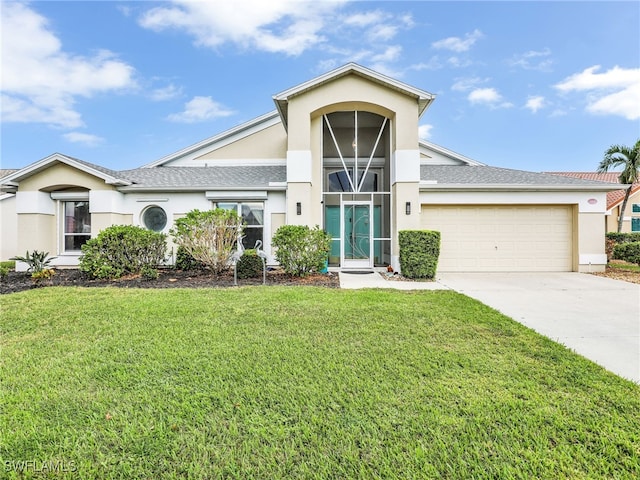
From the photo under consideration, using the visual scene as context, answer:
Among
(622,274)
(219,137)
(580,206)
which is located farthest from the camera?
(219,137)

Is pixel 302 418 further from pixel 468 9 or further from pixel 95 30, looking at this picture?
pixel 95 30

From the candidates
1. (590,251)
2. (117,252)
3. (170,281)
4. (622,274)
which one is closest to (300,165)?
(170,281)

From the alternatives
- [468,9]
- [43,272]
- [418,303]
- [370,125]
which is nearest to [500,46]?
[468,9]

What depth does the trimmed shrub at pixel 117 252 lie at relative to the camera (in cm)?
910

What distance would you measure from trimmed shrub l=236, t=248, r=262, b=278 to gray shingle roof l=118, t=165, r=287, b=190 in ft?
10.3

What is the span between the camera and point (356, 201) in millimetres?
12344

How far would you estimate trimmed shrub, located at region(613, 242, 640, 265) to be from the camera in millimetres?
11883

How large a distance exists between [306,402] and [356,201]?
33.2 ft

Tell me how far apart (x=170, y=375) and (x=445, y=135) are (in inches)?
884

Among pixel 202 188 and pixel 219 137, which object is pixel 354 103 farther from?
pixel 219 137

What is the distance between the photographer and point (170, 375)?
3.29m

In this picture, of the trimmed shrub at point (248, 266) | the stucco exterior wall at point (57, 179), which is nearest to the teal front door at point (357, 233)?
the trimmed shrub at point (248, 266)

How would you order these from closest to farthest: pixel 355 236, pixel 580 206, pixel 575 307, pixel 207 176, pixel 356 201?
pixel 575 307
pixel 580 206
pixel 355 236
pixel 356 201
pixel 207 176

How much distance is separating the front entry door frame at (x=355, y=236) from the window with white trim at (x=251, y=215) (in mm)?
3124
